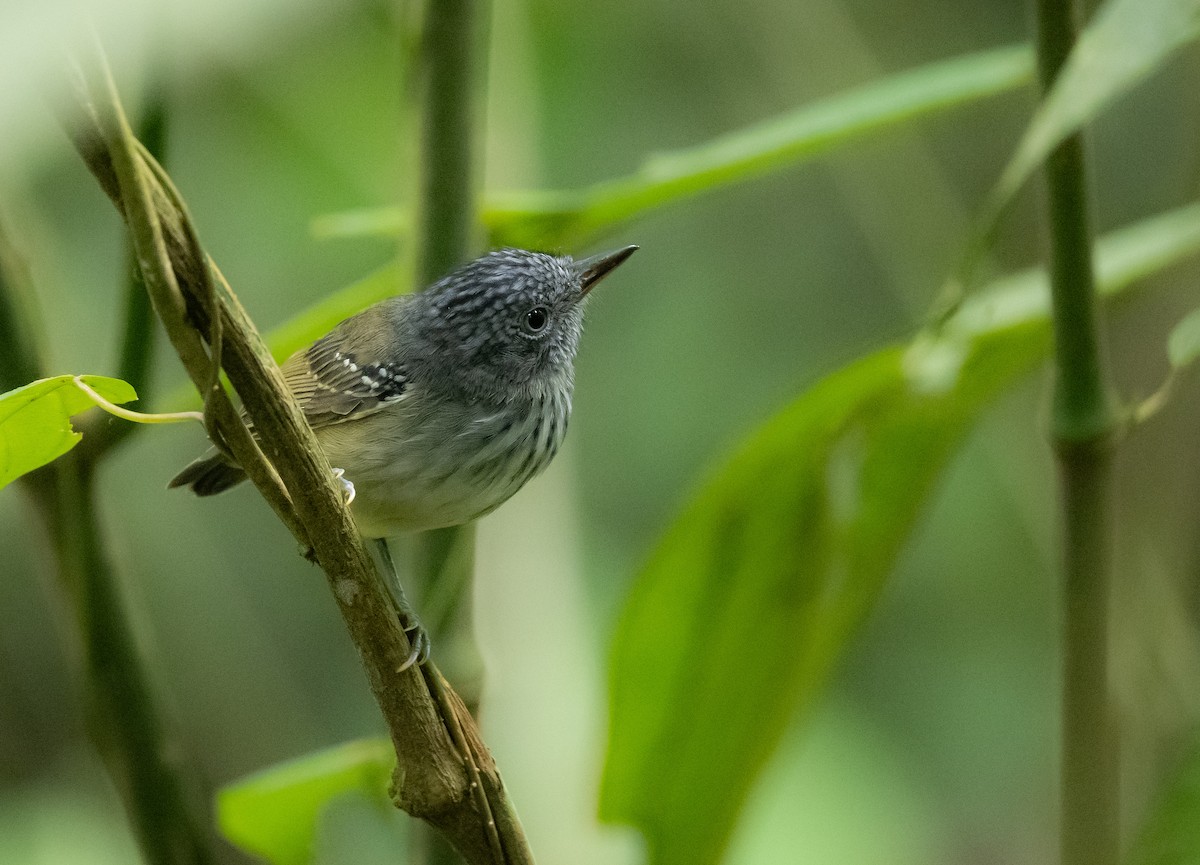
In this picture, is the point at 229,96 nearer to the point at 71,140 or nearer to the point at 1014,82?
the point at 1014,82

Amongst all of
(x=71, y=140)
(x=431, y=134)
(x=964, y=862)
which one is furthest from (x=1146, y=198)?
(x=71, y=140)

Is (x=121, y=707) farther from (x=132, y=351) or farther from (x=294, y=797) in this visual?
(x=132, y=351)

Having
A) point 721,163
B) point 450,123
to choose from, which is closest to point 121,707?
point 450,123

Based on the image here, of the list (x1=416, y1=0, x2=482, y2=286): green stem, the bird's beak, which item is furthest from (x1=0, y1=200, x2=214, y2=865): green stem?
the bird's beak

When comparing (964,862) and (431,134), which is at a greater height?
(431,134)

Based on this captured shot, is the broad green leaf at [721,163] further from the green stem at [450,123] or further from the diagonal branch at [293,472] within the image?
the diagonal branch at [293,472]

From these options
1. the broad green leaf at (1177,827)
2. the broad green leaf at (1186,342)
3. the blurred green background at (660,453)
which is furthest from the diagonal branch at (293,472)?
the blurred green background at (660,453)

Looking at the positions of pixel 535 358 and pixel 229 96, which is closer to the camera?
pixel 535 358


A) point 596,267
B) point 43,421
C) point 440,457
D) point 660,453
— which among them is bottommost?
point 660,453
